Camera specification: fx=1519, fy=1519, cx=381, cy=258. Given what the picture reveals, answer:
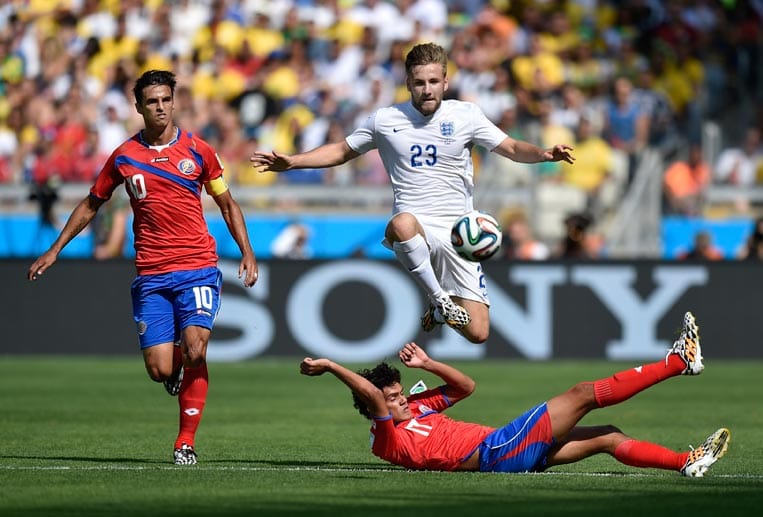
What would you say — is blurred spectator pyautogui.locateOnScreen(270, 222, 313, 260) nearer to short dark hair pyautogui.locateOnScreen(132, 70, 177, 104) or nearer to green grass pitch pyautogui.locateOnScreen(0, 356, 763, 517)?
green grass pitch pyautogui.locateOnScreen(0, 356, 763, 517)

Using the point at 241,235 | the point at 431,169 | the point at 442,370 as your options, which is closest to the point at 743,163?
the point at 431,169

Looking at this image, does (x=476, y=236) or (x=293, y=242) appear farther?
(x=293, y=242)

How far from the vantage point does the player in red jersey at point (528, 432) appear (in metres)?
9.18

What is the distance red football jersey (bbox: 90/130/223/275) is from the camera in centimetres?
1032

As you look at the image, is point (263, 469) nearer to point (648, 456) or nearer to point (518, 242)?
point (648, 456)

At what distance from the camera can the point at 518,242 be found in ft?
67.8

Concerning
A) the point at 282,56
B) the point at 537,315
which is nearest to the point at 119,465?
the point at 537,315

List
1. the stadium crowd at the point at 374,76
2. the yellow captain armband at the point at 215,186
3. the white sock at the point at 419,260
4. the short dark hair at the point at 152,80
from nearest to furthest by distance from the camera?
1. the short dark hair at the point at 152,80
2. the yellow captain armband at the point at 215,186
3. the white sock at the point at 419,260
4. the stadium crowd at the point at 374,76

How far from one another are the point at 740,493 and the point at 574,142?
46.1 ft

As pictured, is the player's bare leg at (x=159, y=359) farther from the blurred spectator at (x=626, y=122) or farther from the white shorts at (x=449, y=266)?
the blurred spectator at (x=626, y=122)

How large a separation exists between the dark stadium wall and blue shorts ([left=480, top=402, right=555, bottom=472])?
10403mm

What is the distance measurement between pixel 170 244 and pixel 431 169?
2.11m

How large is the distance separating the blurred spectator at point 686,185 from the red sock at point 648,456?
12.3 m

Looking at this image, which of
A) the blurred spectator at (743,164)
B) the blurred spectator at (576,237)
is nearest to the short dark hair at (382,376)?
the blurred spectator at (576,237)
